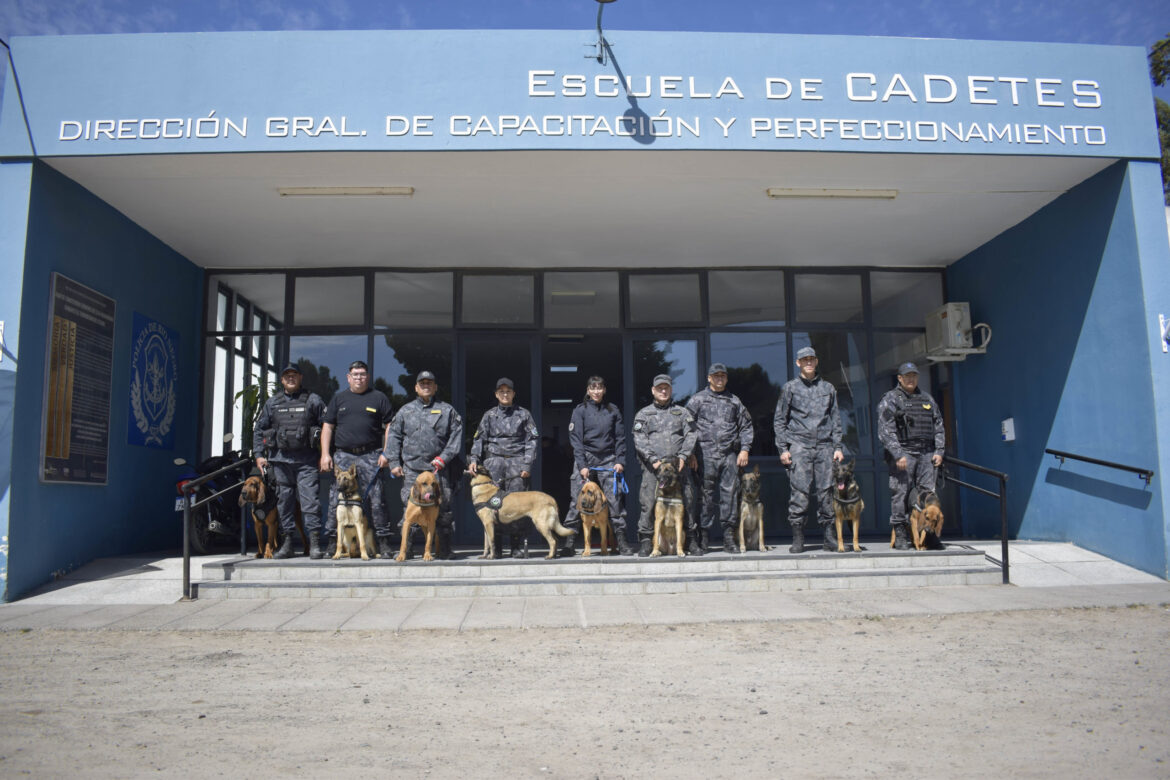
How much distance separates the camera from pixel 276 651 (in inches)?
190

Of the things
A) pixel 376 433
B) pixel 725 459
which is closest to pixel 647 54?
pixel 725 459

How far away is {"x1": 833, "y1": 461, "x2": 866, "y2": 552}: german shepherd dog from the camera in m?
7.38

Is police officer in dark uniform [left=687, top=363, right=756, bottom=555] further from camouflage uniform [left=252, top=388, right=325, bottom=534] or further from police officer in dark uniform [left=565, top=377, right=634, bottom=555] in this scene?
camouflage uniform [left=252, top=388, right=325, bottom=534]

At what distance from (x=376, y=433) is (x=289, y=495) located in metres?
0.96

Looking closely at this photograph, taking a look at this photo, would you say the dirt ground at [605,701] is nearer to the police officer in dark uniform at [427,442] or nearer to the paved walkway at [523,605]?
the paved walkway at [523,605]

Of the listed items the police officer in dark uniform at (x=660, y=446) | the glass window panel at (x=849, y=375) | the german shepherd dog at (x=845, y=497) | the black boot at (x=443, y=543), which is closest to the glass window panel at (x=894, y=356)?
the glass window panel at (x=849, y=375)

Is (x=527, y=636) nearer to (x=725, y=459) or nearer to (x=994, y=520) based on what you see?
(x=725, y=459)

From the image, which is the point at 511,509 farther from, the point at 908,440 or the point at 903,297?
the point at 903,297

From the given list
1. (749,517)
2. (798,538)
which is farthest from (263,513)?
(798,538)

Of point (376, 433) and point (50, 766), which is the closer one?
point (50, 766)

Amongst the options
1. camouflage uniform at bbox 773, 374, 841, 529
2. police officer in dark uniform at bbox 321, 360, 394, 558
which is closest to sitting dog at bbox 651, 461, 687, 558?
camouflage uniform at bbox 773, 374, 841, 529

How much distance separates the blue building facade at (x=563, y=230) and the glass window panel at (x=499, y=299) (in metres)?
0.03

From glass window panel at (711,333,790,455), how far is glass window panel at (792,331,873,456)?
275 mm

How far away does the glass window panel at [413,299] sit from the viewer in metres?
9.65
